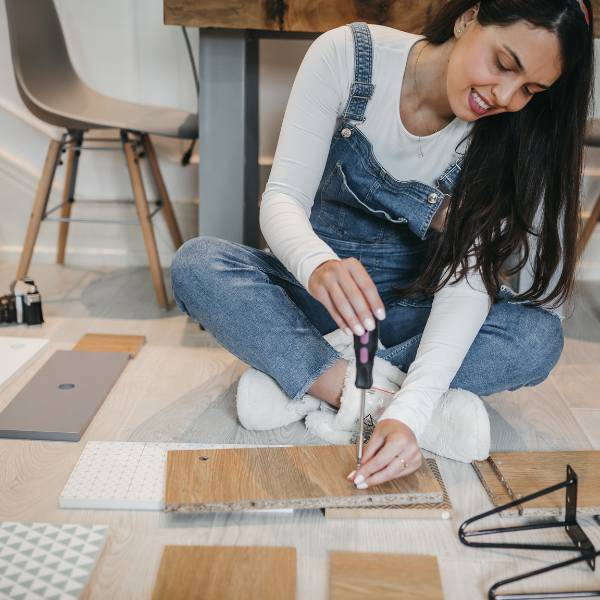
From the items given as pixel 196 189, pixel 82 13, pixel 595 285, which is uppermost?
pixel 82 13

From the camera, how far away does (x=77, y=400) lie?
5.24ft

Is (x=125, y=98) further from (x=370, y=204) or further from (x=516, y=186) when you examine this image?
(x=516, y=186)

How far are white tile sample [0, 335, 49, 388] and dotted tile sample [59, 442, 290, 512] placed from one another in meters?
0.40

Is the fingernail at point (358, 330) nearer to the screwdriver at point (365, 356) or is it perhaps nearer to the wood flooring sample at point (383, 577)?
the screwdriver at point (365, 356)

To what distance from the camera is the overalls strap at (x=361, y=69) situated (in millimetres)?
1374

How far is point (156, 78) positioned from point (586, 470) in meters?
1.84

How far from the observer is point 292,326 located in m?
1.44

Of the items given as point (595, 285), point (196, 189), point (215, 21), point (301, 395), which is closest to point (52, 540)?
point (301, 395)

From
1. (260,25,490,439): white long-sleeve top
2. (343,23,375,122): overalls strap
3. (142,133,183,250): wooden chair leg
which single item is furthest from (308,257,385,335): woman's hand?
(142,133,183,250): wooden chair leg

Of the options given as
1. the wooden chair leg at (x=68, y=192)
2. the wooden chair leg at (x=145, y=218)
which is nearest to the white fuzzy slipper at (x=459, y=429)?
the wooden chair leg at (x=145, y=218)

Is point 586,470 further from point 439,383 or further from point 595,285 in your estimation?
point 595,285

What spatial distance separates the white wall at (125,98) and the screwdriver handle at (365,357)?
5.26ft

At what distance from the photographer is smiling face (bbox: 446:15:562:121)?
1176mm

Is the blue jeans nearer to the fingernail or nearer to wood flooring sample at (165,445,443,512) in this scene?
wood flooring sample at (165,445,443,512)
